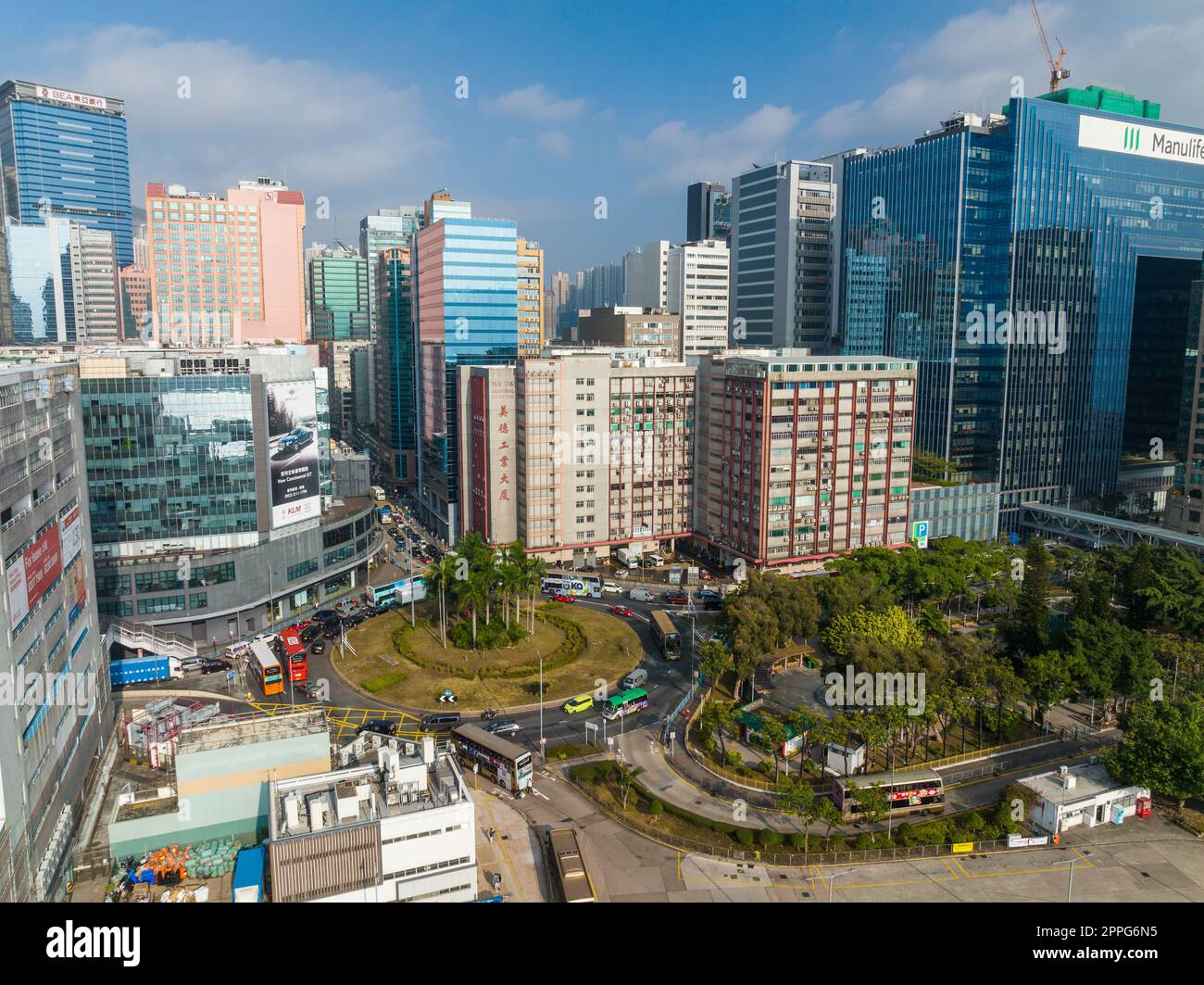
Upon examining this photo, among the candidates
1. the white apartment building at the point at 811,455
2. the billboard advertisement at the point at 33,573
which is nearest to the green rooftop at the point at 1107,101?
the white apartment building at the point at 811,455

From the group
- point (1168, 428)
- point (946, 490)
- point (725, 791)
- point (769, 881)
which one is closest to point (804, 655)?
point (725, 791)

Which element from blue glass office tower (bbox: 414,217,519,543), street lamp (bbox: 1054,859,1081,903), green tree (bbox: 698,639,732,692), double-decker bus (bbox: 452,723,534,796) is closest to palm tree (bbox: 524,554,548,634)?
green tree (bbox: 698,639,732,692)

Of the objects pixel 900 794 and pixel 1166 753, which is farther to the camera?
pixel 900 794

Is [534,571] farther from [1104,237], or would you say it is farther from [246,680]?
[1104,237]

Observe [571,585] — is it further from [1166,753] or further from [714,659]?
[1166,753]

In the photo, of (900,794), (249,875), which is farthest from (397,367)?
(900,794)

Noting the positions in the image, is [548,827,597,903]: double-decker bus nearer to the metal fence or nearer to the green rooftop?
the metal fence

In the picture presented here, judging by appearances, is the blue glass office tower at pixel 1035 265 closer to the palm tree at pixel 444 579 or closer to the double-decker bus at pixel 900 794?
the palm tree at pixel 444 579
